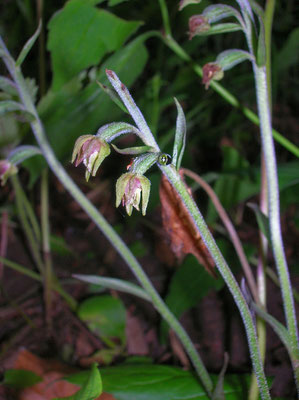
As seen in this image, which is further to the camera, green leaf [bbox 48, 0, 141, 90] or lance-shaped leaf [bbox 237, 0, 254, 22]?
green leaf [bbox 48, 0, 141, 90]

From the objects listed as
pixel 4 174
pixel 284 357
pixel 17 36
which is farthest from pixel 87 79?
pixel 284 357

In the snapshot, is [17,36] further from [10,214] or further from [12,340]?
[12,340]

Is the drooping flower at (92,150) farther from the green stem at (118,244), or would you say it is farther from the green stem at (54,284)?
the green stem at (54,284)

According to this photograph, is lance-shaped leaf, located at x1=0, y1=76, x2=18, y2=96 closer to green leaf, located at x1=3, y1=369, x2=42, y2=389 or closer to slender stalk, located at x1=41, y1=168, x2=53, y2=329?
slender stalk, located at x1=41, y1=168, x2=53, y2=329

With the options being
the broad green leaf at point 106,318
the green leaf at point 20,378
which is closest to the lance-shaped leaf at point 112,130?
the green leaf at point 20,378

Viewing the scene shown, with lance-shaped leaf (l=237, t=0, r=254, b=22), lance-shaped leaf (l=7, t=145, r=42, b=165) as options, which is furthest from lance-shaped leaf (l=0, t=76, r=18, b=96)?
lance-shaped leaf (l=237, t=0, r=254, b=22)
